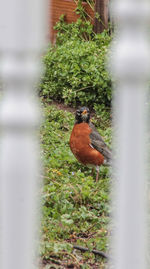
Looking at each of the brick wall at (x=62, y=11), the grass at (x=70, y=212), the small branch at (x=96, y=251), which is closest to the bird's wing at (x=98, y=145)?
the grass at (x=70, y=212)

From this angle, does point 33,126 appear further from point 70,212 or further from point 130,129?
point 70,212

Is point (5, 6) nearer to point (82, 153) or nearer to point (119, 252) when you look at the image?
point (119, 252)

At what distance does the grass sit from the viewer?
127 inches

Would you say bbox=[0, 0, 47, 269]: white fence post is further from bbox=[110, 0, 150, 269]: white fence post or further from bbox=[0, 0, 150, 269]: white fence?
bbox=[110, 0, 150, 269]: white fence post

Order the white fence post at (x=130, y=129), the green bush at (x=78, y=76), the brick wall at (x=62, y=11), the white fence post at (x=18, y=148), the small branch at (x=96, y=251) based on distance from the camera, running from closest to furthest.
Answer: the white fence post at (x=130, y=129)
the white fence post at (x=18, y=148)
the small branch at (x=96, y=251)
the green bush at (x=78, y=76)
the brick wall at (x=62, y=11)

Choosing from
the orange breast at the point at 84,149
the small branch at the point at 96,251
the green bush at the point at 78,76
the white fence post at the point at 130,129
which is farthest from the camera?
the green bush at the point at 78,76

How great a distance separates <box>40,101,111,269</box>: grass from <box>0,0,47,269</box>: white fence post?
188 cm

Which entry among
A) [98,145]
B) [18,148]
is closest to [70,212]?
[98,145]

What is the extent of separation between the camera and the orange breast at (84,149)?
5094mm

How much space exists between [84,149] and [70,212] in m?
1.30

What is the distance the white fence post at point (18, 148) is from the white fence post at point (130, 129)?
195 mm

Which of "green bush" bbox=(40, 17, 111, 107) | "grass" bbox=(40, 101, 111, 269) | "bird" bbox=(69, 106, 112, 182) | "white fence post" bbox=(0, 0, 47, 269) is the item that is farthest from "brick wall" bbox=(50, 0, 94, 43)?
"white fence post" bbox=(0, 0, 47, 269)

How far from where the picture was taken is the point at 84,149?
5.10m

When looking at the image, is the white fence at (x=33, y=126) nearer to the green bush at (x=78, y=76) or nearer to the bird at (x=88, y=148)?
the bird at (x=88, y=148)
